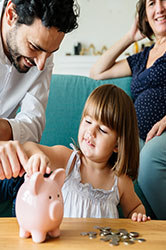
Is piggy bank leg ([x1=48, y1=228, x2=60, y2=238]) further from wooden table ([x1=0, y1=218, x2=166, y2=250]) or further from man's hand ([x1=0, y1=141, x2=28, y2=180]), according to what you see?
man's hand ([x1=0, y1=141, x2=28, y2=180])

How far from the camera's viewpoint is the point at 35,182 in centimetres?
72

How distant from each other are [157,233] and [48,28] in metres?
0.78

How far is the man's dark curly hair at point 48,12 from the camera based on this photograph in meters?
1.14

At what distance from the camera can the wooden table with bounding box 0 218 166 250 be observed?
72 centimetres

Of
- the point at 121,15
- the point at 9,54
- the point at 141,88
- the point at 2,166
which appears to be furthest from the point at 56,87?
the point at 121,15

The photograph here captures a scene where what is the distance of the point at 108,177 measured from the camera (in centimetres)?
127

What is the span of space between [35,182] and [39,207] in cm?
6

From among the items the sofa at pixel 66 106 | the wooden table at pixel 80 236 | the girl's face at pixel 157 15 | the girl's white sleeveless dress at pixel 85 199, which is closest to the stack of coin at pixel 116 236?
the wooden table at pixel 80 236

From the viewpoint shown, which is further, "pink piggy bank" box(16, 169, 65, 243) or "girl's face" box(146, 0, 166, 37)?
"girl's face" box(146, 0, 166, 37)

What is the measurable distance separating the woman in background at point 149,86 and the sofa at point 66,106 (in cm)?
12

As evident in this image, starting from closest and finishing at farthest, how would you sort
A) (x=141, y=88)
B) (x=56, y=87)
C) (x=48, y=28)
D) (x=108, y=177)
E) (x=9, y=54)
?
(x=48, y=28), (x=108, y=177), (x=9, y=54), (x=141, y=88), (x=56, y=87)

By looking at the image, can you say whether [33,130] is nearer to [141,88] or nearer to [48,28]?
[48,28]

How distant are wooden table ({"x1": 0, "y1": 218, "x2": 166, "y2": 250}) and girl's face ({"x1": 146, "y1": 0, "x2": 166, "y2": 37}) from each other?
4.37 feet

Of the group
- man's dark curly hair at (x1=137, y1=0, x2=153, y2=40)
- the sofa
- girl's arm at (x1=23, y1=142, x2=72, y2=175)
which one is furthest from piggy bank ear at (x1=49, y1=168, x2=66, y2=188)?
man's dark curly hair at (x1=137, y1=0, x2=153, y2=40)
